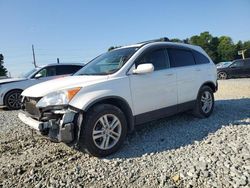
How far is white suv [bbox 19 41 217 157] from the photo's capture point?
3.87 meters

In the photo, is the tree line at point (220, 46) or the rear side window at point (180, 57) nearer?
the rear side window at point (180, 57)

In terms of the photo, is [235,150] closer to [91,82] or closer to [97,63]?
[91,82]

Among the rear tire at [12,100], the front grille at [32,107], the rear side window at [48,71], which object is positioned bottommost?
the rear tire at [12,100]

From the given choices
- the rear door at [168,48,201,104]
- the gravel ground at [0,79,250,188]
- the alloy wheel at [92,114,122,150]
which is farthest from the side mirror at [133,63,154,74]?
the gravel ground at [0,79,250,188]

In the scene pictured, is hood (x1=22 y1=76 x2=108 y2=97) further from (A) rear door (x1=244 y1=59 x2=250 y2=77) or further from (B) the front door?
(A) rear door (x1=244 y1=59 x2=250 y2=77)

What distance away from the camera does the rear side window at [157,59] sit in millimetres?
4879

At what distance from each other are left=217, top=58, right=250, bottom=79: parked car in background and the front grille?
18708mm

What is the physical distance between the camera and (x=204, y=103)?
609cm

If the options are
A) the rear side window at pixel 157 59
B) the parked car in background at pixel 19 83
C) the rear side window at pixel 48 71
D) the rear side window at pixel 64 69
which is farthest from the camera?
the rear side window at pixel 64 69

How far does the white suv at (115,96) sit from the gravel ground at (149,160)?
1.24 ft

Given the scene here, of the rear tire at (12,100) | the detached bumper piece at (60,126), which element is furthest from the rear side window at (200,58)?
the rear tire at (12,100)

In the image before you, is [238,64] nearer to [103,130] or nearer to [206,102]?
[206,102]

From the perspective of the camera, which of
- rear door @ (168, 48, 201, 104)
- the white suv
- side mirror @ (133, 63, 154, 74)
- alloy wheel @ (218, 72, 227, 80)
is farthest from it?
alloy wheel @ (218, 72, 227, 80)

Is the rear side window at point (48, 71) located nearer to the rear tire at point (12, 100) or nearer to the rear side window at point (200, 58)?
the rear tire at point (12, 100)
